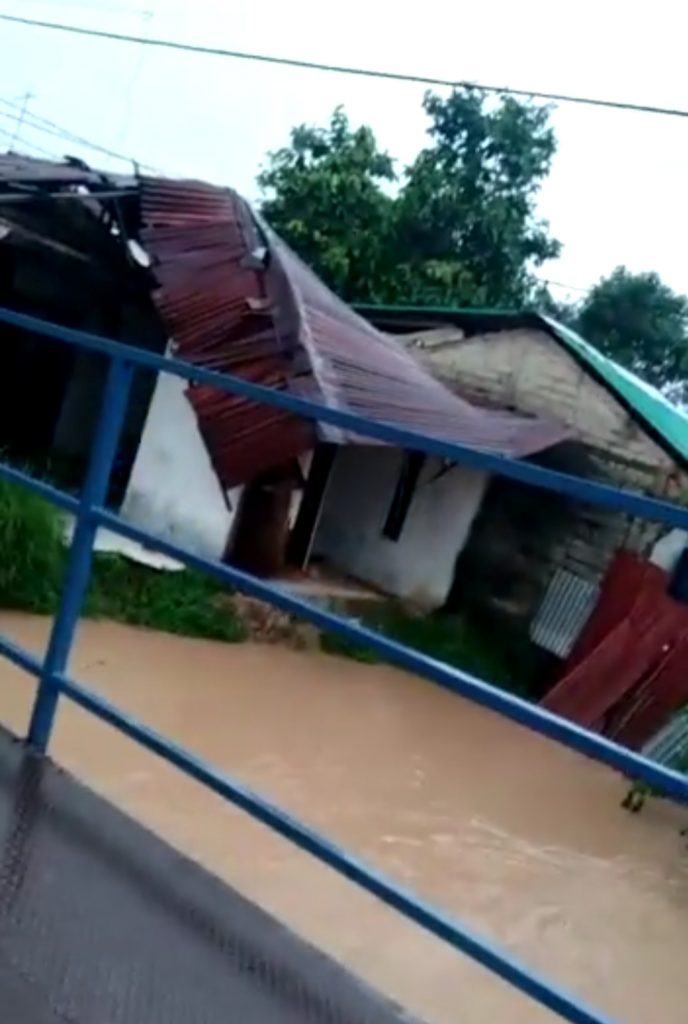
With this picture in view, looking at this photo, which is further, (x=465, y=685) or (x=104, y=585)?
(x=104, y=585)

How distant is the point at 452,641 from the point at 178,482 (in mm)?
2852

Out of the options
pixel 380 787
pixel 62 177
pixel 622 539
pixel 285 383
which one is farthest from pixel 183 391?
pixel 622 539

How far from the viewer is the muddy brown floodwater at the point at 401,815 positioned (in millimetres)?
5590

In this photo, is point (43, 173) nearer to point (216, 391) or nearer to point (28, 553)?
point (216, 391)

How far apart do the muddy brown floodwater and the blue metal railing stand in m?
2.88

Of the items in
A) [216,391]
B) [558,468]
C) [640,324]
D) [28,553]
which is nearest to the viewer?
[28,553]

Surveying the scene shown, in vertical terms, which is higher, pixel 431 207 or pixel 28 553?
pixel 431 207

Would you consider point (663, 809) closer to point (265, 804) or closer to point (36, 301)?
point (36, 301)

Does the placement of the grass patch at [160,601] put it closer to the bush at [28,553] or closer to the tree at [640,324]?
the bush at [28,553]

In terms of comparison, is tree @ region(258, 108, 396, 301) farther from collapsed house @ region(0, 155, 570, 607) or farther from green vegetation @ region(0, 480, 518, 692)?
green vegetation @ region(0, 480, 518, 692)

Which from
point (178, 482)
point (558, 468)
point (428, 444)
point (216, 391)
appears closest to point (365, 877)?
point (428, 444)

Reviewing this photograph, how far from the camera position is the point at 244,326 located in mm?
9828

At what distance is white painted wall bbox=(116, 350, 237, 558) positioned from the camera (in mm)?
10023

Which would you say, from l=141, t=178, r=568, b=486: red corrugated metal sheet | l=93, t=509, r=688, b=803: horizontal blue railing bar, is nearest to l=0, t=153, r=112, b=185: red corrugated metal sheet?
l=141, t=178, r=568, b=486: red corrugated metal sheet
